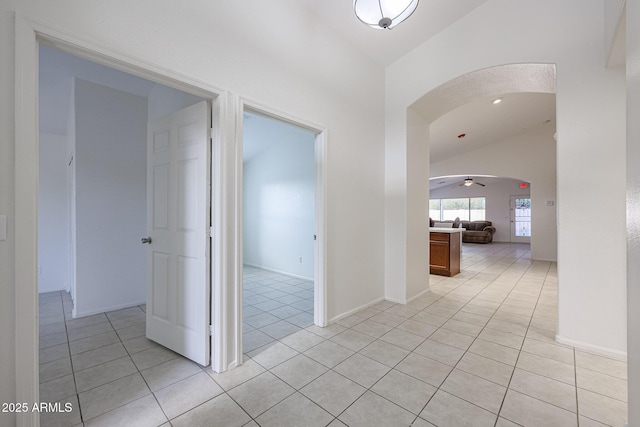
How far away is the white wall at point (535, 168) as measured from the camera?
23.3 feet

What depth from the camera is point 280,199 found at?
5.51 metres

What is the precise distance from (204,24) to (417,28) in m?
2.53

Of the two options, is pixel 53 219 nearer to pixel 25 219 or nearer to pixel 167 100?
pixel 167 100

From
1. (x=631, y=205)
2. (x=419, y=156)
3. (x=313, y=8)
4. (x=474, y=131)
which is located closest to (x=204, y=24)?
(x=313, y=8)

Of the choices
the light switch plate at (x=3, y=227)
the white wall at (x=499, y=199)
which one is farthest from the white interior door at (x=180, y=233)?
the white wall at (x=499, y=199)

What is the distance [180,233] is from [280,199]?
335 centimetres

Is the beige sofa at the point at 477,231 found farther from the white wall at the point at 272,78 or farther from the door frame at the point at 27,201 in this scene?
the door frame at the point at 27,201

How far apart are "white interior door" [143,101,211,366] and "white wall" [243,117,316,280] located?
2.61 metres

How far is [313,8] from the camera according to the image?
8.80 feet

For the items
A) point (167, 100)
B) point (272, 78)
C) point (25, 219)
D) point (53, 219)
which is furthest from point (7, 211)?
point (53, 219)

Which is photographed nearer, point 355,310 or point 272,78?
point 272,78

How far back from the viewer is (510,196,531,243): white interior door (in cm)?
1136

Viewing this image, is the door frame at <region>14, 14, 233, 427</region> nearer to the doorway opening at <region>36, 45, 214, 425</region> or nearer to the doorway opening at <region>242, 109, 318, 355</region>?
the doorway opening at <region>36, 45, 214, 425</region>

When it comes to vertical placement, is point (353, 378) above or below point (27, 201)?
below
